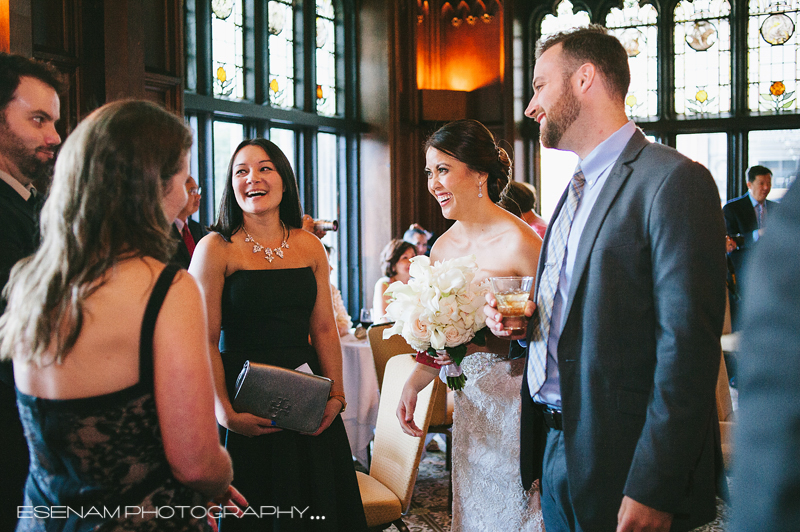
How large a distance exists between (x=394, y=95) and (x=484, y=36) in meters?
1.83

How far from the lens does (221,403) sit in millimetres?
2174

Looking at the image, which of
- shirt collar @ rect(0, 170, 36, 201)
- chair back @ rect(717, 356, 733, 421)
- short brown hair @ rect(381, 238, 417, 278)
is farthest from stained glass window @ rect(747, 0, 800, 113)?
shirt collar @ rect(0, 170, 36, 201)

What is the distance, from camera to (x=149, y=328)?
1.17m

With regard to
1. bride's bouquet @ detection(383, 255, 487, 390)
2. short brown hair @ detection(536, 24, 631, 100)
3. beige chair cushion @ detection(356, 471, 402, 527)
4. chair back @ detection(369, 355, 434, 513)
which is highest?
short brown hair @ detection(536, 24, 631, 100)

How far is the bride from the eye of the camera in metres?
2.17

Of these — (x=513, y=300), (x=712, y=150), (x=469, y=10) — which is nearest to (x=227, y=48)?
(x=469, y=10)

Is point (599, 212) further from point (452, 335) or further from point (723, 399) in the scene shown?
point (723, 399)

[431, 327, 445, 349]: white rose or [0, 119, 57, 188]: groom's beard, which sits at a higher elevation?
[0, 119, 57, 188]: groom's beard

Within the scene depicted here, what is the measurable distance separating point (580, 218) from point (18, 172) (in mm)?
1705

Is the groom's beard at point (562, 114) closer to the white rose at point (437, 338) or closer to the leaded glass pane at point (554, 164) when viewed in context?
the white rose at point (437, 338)

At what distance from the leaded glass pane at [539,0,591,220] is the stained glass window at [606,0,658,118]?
18.4 inches

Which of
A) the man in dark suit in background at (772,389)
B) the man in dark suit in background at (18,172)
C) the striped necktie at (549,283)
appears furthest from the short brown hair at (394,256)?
the man in dark suit in background at (772,389)

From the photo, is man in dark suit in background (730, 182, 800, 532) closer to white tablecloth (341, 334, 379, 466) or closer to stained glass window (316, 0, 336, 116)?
white tablecloth (341, 334, 379, 466)

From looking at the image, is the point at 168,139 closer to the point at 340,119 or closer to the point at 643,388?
the point at 643,388
